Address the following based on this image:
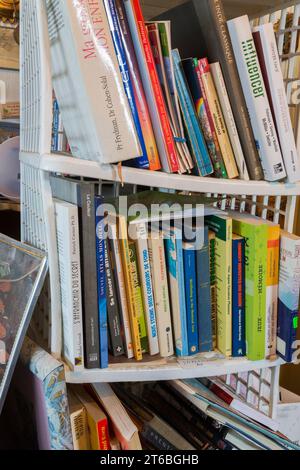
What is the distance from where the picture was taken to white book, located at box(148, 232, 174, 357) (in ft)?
2.71

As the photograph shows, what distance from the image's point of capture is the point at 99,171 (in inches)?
28.0

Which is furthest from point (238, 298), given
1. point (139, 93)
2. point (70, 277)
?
point (139, 93)

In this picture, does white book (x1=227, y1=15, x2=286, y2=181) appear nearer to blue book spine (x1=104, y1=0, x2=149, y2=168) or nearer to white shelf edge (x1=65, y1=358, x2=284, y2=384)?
blue book spine (x1=104, y1=0, x2=149, y2=168)

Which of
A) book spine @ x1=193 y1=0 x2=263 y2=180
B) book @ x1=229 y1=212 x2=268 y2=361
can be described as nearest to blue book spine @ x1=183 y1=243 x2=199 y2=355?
book @ x1=229 y1=212 x2=268 y2=361

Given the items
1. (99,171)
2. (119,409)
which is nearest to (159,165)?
(99,171)

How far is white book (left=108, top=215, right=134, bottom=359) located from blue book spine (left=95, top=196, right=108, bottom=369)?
0.08 feet

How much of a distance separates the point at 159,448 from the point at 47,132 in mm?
692

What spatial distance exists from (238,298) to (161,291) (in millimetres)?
175

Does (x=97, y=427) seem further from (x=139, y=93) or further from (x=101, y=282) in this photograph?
(x=139, y=93)

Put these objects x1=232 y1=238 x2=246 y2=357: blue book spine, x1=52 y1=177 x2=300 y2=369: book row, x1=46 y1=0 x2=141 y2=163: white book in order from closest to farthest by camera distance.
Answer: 1. x1=46 y1=0 x2=141 y2=163: white book
2. x1=52 y1=177 x2=300 y2=369: book row
3. x1=232 y1=238 x2=246 y2=357: blue book spine

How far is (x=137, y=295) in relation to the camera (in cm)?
83

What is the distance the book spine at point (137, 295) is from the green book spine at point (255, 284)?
229 mm

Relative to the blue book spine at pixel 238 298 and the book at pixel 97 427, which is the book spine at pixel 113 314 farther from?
the blue book spine at pixel 238 298

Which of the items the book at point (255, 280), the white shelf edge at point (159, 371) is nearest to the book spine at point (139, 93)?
the book at point (255, 280)
